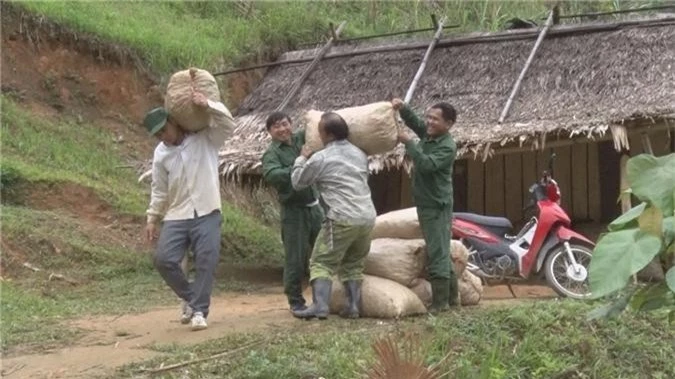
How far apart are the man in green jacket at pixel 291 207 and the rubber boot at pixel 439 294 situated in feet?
2.89

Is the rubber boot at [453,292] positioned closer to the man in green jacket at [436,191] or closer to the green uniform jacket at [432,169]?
the man in green jacket at [436,191]

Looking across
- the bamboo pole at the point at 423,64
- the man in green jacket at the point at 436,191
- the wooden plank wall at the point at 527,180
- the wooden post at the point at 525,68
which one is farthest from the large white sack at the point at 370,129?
the wooden plank wall at the point at 527,180

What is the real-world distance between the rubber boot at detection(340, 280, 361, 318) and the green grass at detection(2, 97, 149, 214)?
6020 millimetres

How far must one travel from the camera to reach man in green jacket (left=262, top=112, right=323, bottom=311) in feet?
22.5

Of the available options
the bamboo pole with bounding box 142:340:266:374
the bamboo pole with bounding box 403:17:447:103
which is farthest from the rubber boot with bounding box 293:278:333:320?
the bamboo pole with bounding box 403:17:447:103

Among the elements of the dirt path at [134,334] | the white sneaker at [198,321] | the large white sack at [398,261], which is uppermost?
the large white sack at [398,261]

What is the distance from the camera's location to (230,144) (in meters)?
11.5

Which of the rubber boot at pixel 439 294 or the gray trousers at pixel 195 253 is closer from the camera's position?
the gray trousers at pixel 195 253

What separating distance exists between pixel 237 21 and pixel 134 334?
11024 mm

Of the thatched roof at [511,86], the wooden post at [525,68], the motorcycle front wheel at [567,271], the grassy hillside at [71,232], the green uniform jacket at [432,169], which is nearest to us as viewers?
the green uniform jacket at [432,169]

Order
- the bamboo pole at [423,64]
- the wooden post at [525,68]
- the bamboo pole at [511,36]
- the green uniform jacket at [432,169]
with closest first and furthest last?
the green uniform jacket at [432,169] → the wooden post at [525,68] → the bamboo pole at [511,36] → the bamboo pole at [423,64]

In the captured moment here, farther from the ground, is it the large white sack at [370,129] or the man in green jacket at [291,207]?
the large white sack at [370,129]

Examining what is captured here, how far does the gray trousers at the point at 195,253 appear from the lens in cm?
629

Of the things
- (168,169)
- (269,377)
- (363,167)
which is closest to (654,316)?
(363,167)
